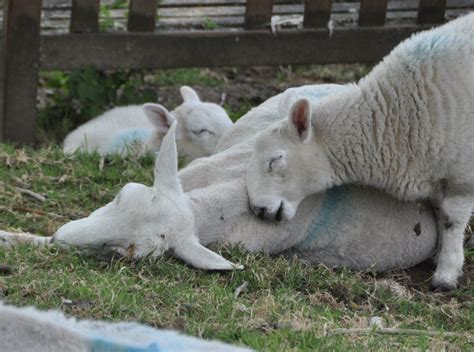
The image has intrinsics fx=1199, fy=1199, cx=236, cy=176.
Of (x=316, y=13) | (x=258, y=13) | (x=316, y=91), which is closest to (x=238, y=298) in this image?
(x=316, y=91)

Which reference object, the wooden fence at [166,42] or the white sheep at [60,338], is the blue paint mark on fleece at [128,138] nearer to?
the wooden fence at [166,42]

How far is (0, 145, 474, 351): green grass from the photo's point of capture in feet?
17.0

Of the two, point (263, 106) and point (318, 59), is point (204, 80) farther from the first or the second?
point (263, 106)

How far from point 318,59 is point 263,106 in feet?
8.09

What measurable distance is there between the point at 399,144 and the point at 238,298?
53.5 inches

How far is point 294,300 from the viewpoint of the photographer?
569 centimetres

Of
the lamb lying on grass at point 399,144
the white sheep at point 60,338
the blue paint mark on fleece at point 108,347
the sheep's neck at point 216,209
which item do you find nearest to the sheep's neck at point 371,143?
the lamb lying on grass at point 399,144

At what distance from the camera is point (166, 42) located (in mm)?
9539

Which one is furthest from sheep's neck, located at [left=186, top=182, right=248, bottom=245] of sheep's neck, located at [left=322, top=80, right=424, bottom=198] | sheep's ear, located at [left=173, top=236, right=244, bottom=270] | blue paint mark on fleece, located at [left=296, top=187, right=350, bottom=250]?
sheep's neck, located at [left=322, top=80, right=424, bottom=198]

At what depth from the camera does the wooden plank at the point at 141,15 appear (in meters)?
9.45

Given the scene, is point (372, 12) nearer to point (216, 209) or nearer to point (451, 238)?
point (451, 238)

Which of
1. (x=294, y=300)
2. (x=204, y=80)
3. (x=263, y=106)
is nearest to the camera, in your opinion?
(x=294, y=300)

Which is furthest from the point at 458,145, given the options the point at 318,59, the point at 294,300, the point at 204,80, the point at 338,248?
the point at 204,80

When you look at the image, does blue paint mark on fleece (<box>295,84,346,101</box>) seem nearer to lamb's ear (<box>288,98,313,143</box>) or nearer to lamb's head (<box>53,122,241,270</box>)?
lamb's ear (<box>288,98,313,143</box>)
